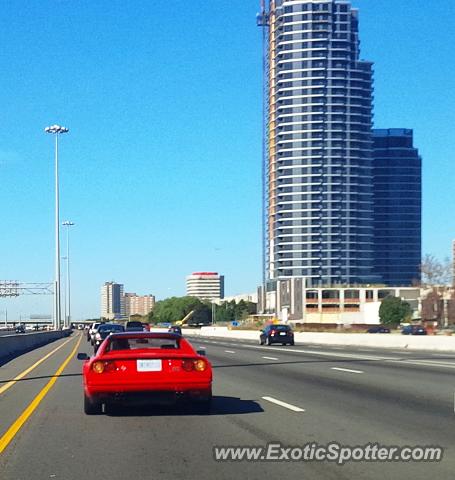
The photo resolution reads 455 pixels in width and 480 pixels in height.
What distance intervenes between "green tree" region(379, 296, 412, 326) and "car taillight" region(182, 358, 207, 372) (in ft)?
407

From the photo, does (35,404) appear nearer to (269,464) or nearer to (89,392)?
(89,392)

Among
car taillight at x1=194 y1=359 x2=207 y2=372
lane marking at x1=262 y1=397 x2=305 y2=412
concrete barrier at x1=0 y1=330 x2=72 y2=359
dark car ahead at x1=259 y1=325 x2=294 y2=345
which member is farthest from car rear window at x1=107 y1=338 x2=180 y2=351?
dark car ahead at x1=259 y1=325 x2=294 y2=345

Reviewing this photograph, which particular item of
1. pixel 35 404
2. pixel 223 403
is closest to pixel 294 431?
pixel 223 403

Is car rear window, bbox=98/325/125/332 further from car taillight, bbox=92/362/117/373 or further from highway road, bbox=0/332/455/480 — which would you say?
car taillight, bbox=92/362/117/373

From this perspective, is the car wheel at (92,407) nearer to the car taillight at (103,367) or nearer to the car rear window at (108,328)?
the car taillight at (103,367)

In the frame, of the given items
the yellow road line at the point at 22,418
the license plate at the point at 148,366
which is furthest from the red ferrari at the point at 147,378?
the yellow road line at the point at 22,418

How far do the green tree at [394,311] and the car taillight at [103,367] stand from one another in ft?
409

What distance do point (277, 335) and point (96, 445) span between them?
43.1 meters

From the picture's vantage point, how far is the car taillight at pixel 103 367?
13.2 meters

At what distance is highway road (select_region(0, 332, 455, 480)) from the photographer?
9086 mm

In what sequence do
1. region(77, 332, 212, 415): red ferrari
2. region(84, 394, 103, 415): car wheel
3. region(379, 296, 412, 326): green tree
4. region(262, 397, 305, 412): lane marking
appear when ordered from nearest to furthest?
region(77, 332, 212, 415): red ferrari → region(84, 394, 103, 415): car wheel → region(262, 397, 305, 412): lane marking → region(379, 296, 412, 326): green tree

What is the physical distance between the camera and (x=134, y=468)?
927 centimetres

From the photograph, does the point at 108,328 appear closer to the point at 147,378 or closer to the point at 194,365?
the point at 194,365

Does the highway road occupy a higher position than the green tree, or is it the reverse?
the highway road
